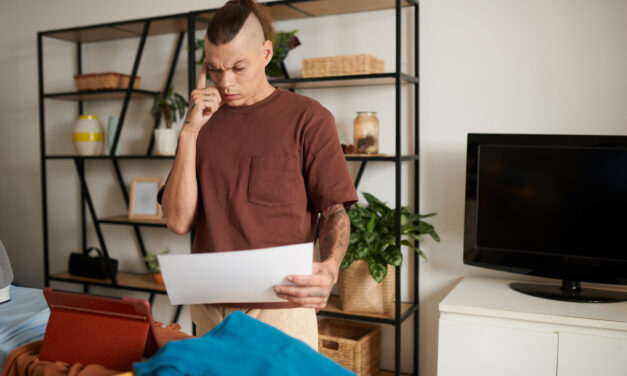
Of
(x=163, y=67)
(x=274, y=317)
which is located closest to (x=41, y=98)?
(x=163, y=67)

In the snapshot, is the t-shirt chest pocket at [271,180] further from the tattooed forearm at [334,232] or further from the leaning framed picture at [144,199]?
the leaning framed picture at [144,199]

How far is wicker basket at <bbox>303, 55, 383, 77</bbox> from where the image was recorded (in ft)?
8.52

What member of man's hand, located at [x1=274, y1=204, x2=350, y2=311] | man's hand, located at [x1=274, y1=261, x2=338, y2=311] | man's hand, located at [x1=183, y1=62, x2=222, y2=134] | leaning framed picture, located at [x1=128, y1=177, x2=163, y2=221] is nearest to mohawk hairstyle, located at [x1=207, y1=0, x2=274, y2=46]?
man's hand, located at [x1=183, y1=62, x2=222, y2=134]

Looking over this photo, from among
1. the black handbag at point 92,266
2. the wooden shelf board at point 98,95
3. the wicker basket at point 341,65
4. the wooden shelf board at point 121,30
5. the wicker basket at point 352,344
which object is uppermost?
the wooden shelf board at point 121,30

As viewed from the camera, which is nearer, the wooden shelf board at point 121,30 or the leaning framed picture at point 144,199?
the wooden shelf board at point 121,30

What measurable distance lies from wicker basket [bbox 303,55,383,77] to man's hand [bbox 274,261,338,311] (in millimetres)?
1537

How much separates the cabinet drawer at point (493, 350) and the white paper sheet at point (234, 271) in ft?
3.97

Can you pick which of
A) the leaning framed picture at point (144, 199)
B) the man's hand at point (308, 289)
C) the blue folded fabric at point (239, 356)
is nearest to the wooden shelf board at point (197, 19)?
the leaning framed picture at point (144, 199)

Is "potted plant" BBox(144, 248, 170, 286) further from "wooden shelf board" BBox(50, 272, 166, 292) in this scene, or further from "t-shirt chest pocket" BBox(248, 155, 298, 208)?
"t-shirt chest pocket" BBox(248, 155, 298, 208)

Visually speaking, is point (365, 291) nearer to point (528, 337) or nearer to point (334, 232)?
point (528, 337)

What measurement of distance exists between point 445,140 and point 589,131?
629 mm

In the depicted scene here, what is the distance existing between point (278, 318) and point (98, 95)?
243 centimetres

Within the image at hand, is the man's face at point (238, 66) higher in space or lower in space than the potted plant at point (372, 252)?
higher

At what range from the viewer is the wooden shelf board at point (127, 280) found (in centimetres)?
317
